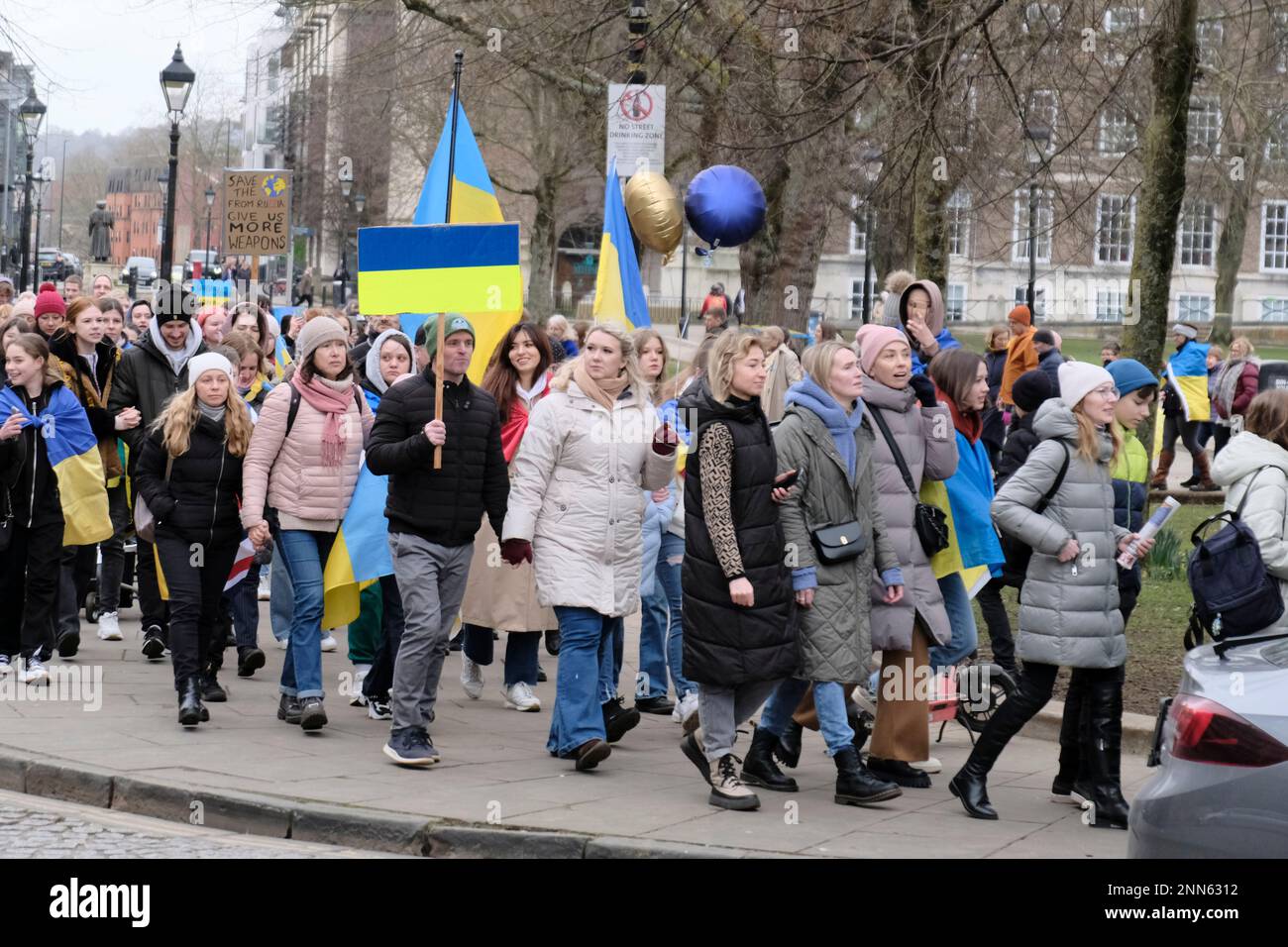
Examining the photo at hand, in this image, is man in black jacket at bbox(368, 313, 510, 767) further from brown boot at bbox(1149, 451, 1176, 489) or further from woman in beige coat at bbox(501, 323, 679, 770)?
brown boot at bbox(1149, 451, 1176, 489)

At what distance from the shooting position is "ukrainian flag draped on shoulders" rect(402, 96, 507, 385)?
962 centimetres

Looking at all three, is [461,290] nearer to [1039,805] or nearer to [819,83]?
[1039,805]

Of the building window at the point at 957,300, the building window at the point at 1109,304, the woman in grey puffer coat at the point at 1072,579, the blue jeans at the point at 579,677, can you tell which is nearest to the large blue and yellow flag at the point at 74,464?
the blue jeans at the point at 579,677

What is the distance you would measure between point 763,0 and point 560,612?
5.28 m

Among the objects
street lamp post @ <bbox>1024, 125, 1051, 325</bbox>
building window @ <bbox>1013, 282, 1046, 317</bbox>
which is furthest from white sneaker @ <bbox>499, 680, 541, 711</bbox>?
building window @ <bbox>1013, 282, 1046, 317</bbox>

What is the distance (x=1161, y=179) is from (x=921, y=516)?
6.80m

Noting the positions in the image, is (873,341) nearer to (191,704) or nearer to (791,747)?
(791,747)

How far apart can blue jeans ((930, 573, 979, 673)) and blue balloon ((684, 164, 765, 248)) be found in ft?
18.3

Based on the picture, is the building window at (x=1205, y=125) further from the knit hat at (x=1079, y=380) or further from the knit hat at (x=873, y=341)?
the knit hat at (x=1079, y=380)

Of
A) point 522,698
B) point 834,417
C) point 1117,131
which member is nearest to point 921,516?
point 834,417

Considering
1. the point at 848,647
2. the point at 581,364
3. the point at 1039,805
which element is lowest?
the point at 1039,805

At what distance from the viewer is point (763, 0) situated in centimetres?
1186
